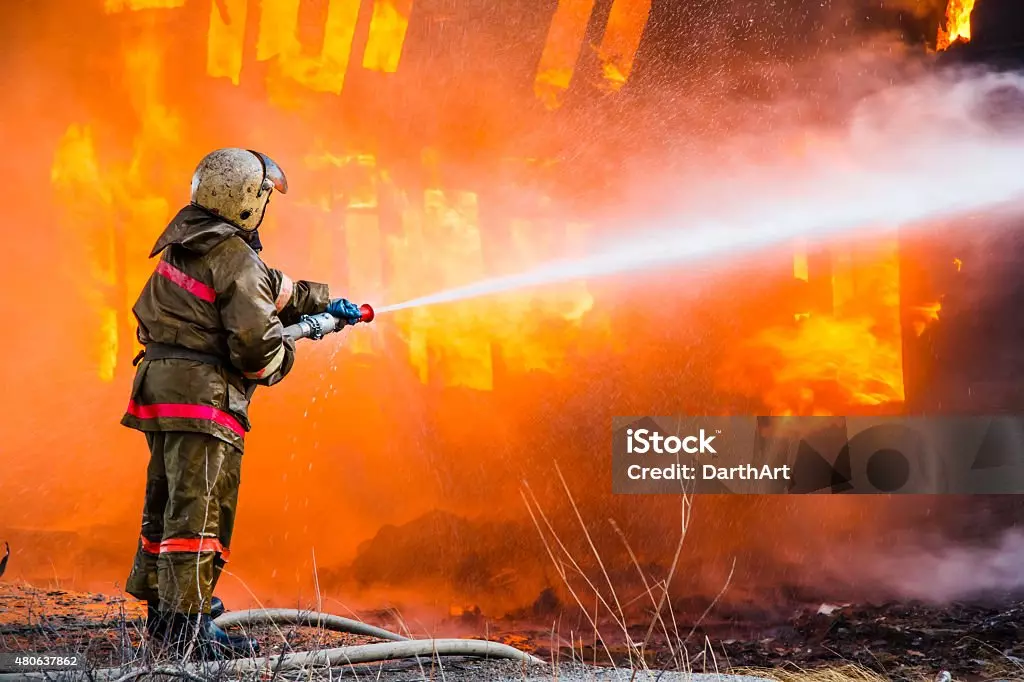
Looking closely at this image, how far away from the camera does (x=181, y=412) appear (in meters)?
3.68

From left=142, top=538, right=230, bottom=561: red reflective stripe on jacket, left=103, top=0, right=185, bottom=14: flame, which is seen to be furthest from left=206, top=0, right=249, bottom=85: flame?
left=142, top=538, right=230, bottom=561: red reflective stripe on jacket

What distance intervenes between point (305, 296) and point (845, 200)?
16.6 feet

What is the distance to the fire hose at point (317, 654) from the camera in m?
2.70

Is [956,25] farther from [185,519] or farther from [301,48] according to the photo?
[185,519]

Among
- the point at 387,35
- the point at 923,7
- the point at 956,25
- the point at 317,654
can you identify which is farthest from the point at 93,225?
the point at 956,25

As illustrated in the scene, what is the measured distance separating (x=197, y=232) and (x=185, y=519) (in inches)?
38.8

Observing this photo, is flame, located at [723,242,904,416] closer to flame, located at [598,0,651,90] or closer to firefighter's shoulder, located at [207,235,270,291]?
flame, located at [598,0,651,90]

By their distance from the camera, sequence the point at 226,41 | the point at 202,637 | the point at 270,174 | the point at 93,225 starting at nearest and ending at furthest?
the point at 202,637 → the point at 270,174 → the point at 93,225 → the point at 226,41

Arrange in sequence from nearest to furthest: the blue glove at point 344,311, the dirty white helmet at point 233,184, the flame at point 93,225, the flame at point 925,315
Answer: the dirty white helmet at point 233,184 → the blue glove at point 344,311 → the flame at point 93,225 → the flame at point 925,315

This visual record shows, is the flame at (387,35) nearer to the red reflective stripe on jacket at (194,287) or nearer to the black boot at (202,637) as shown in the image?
the red reflective stripe on jacket at (194,287)

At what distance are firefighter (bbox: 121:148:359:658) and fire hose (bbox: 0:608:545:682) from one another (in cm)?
33

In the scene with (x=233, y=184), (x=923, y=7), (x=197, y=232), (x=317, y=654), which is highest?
(x=923, y=7)

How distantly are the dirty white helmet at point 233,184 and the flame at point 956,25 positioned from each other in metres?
5.93

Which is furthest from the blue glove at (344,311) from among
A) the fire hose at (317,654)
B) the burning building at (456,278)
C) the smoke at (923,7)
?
the smoke at (923,7)
